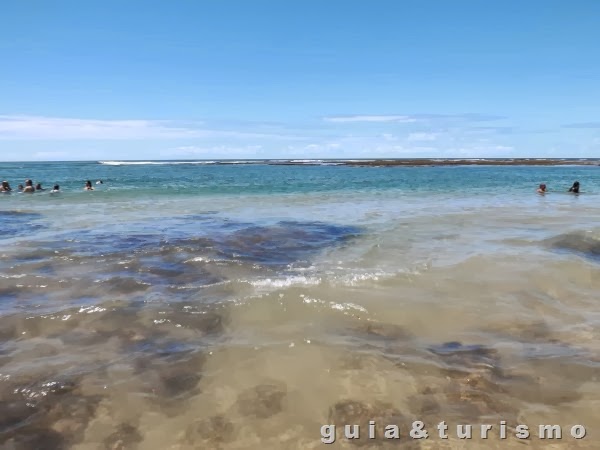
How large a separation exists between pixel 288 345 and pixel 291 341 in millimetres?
140

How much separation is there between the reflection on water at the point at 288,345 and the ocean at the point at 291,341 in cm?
3

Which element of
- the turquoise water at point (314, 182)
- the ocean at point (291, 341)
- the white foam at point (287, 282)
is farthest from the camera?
the turquoise water at point (314, 182)

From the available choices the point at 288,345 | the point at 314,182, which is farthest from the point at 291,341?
the point at 314,182

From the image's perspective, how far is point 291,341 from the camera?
6.29 m

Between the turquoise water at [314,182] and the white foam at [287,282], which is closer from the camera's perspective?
the white foam at [287,282]

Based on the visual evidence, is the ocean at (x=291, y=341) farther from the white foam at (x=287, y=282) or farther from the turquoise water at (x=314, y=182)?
the turquoise water at (x=314, y=182)

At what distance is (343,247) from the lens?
12.6 meters

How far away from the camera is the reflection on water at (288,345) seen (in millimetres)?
4465

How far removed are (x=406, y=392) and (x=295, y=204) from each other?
21.5 meters

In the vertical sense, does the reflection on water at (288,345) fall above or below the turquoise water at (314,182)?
below

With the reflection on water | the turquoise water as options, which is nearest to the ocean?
the reflection on water

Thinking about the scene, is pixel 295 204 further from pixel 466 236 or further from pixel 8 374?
pixel 8 374

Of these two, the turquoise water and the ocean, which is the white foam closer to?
the ocean

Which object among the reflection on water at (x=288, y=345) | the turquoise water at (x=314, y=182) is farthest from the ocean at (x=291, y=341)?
the turquoise water at (x=314, y=182)
